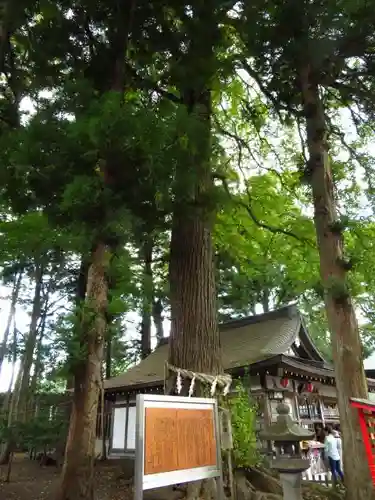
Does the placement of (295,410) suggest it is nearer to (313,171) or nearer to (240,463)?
(240,463)

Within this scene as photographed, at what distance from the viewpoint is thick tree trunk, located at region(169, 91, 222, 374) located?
437cm

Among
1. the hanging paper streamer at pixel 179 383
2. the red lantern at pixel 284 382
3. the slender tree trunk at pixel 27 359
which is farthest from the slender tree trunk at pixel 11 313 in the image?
the hanging paper streamer at pixel 179 383

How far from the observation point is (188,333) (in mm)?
4523

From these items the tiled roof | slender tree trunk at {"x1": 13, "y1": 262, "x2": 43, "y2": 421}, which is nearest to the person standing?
the tiled roof

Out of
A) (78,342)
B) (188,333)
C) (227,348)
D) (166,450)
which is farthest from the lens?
(227,348)

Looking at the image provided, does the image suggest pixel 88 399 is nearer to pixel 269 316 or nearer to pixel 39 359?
pixel 269 316

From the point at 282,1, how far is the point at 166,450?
5718mm

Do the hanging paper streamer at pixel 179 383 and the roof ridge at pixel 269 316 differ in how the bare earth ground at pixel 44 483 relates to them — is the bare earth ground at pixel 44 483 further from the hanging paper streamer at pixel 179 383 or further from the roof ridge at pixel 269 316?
the roof ridge at pixel 269 316

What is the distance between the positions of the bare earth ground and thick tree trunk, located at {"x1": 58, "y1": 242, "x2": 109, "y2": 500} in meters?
1.82

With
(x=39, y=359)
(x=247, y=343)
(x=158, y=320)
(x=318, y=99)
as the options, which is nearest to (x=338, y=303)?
(x=318, y=99)

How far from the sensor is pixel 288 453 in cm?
354

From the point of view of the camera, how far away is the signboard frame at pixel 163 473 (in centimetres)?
246

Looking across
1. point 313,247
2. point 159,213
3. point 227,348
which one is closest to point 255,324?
point 227,348

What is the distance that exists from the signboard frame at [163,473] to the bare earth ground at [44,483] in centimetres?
340
